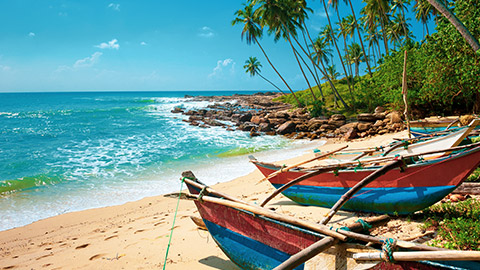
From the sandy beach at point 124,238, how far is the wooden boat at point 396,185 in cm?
29

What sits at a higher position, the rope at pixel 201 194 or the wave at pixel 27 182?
the rope at pixel 201 194

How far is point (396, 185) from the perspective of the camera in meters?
4.27

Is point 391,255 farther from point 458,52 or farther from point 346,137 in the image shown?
point 346,137

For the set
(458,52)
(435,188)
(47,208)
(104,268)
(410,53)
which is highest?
(410,53)

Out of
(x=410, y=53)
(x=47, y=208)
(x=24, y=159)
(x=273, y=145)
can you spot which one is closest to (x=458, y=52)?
(x=410, y=53)

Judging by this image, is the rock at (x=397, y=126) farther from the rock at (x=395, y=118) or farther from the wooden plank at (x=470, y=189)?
the wooden plank at (x=470, y=189)

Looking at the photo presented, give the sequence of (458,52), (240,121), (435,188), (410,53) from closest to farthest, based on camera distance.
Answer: (435,188) < (458,52) < (410,53) < (240,121)

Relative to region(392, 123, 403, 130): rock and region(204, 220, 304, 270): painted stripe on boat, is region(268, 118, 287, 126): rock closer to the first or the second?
region(392, 123, 403, 130): rock

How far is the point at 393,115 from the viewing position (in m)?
17.0

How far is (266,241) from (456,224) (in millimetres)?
2633

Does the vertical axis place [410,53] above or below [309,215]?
above

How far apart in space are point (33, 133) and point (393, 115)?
3031 centimetres

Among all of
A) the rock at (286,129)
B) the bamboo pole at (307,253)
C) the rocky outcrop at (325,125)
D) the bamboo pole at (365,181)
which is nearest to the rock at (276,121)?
the rocky outcrop at (325,125)

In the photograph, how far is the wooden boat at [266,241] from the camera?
2.35 m
